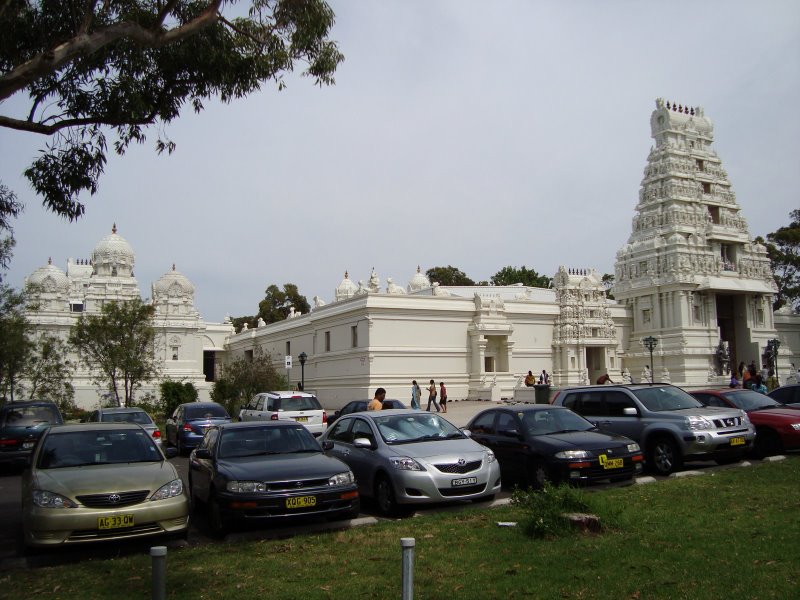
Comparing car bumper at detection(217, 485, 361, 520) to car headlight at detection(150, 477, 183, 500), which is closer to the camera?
car headlight at detection(150, 477, 183, 500)

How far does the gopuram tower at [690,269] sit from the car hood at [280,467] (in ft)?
145

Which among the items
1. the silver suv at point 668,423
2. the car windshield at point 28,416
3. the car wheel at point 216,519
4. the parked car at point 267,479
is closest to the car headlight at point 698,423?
the silver suv at point 668,423

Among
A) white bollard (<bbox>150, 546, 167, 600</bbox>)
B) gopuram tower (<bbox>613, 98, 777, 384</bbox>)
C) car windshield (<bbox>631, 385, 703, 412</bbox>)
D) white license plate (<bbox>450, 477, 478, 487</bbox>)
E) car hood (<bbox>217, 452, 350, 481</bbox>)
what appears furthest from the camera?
gopuram tower (<bbox>613, 98, 777, 384</bbox>)

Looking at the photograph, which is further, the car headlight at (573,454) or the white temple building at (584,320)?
the white temple building at (584,320)

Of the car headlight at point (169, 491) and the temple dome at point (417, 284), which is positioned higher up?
the temple dome at point (417, 284)

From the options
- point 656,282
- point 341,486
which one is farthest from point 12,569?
point 656,282

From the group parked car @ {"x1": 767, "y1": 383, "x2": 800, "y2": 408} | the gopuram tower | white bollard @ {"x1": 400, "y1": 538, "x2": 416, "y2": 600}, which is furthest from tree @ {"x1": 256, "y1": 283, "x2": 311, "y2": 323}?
white bollard @ {"x1": 400, "y1": 538, "x2": 416, "y2": 600}

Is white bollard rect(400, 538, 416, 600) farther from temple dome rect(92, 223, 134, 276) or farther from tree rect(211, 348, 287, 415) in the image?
temple dome rect(92, 223, 134, 276)

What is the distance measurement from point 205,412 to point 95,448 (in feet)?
38.3

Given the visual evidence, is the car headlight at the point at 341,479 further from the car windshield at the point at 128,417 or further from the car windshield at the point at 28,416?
the car windshield at the point at 28,416

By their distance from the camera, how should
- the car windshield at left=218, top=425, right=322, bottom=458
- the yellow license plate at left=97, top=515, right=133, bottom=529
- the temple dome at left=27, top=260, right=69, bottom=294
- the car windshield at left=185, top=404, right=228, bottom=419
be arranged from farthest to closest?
→ 1. the temple dome at left=27, top=260, right=69, bottom=294
2. the car windshield at left=185, top=404, right=228, bottom=419
3. the car windshield at left=218, top=425, right=322, bottom=458
4. the yellow license plate at left=97, top=515, right=133, bottom=529

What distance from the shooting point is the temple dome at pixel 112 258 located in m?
64.8

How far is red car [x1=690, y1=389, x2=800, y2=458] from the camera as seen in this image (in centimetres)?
1423

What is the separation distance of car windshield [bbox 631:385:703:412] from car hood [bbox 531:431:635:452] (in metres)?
2.35
